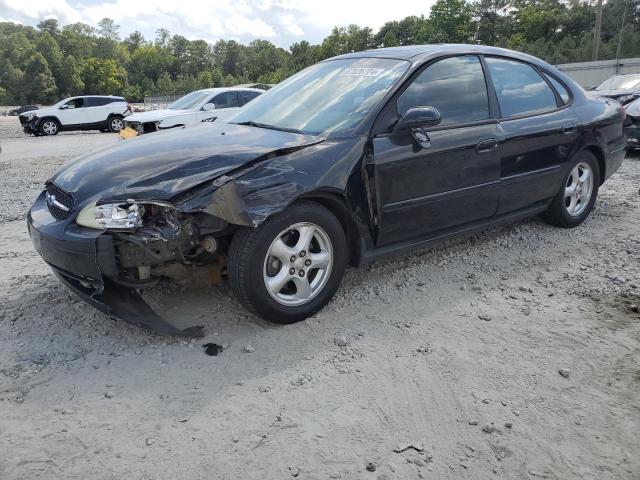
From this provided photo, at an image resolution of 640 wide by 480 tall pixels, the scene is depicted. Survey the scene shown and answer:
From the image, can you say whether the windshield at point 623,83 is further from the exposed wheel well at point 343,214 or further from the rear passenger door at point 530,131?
the exposed wheel well at point 343,214

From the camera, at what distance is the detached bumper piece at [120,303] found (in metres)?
2.87

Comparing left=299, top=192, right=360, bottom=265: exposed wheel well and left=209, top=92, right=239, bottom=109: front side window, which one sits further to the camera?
left=209, top=92, right=239, bottom=109: front side window

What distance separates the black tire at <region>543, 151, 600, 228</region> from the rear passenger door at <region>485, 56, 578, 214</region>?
17 centimetres

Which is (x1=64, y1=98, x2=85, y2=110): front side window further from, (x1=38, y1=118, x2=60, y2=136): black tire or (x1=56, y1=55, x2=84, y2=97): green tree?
(x1=56, y1=55, x2=84, y2=97): green tree

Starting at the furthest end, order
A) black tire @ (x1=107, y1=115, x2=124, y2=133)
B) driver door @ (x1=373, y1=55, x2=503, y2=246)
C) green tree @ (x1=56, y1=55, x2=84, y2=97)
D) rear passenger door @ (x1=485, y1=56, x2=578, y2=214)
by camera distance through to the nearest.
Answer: green tree @ (x1=56, y1=55, x2=84, y2=97) → black tire @ (x1=107, y1=115, x2=124, y2=133) → rear passenger door @ (x1=485, y1=56, x2=578, y2=214) → driver door @ (x1=373, y1=55, x2=503, y2=246)

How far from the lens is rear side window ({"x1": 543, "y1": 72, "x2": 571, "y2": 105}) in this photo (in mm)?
4766

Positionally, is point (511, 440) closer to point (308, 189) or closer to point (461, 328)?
point (461, 328)

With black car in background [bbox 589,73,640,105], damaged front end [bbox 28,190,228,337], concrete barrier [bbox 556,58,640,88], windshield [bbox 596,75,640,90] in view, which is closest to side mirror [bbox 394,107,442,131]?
damaged front end [bbox 28,190,228,337]

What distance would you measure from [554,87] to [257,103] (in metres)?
2.68

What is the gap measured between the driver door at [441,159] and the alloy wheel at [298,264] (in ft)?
1.50

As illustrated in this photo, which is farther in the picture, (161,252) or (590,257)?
(590,257)

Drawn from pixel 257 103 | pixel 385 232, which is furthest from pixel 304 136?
pixel 257 103

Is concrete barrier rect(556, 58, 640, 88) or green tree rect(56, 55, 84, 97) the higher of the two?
green tree rect(56, 55, 84, 97)

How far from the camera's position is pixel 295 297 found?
129 inches
